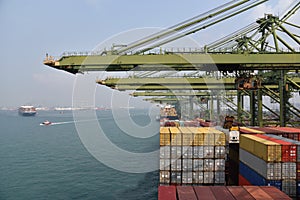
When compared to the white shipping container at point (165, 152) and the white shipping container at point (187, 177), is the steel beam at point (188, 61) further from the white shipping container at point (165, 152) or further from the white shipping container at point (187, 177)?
the white shipping container at point (187, 177)

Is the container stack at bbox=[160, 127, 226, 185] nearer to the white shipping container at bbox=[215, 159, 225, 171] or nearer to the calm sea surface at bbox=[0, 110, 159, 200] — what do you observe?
the white shipping container at bbox=[215, 159, 225, 171]

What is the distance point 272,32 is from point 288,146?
66.1 feet

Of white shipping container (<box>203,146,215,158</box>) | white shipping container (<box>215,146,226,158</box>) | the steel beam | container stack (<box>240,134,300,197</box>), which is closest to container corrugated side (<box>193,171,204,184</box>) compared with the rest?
white shipping container (<box>203,146,215,158</box>)

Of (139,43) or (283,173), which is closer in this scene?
(283,173)

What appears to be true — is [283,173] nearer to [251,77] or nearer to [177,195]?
[177,195]

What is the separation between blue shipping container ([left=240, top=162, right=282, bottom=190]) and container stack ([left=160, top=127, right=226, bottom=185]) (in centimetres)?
159

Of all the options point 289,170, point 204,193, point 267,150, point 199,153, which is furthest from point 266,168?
point 204,193

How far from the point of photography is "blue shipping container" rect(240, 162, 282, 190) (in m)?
15.4

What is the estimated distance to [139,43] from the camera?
1046 inches

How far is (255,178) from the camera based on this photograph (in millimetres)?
17141

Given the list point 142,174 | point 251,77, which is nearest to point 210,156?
point 251,77

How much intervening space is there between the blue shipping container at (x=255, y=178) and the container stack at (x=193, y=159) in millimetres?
1586

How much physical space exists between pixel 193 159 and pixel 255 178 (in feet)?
13.4

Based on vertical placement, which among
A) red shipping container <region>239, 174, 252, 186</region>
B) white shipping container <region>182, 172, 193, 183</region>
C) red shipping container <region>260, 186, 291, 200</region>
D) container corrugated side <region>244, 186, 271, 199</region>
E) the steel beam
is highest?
the steel beam
